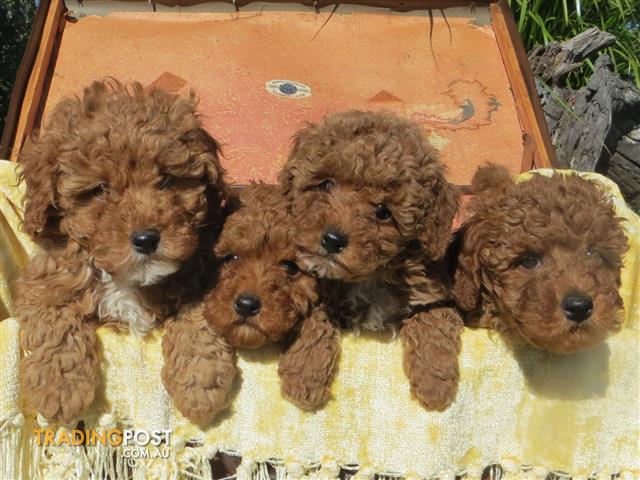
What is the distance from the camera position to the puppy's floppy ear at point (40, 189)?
2566 mm

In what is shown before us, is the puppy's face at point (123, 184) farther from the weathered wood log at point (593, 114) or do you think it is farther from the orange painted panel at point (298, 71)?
the weathered wood log at point (593, 114)

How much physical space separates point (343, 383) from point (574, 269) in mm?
1065

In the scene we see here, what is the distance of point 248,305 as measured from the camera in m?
2.52

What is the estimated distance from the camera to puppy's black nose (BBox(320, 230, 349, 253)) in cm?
245

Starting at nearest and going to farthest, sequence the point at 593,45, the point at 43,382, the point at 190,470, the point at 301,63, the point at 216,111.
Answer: the point at 43,382
the point at 190,470
the point at 216,111
the point at 301,63
the point at 593,45

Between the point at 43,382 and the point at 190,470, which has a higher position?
the point at 43,382

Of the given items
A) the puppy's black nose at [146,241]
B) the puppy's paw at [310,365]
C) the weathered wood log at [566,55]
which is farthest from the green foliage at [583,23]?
the puppy's black nose at [146,241]

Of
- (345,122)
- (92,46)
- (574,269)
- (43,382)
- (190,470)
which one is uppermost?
(345,122)

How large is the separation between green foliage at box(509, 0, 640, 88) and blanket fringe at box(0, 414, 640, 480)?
5.26 m

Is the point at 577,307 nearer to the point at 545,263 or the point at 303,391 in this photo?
the point at 545,263

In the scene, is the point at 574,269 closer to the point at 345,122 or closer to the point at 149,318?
the point at 345,122

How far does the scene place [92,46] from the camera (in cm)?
432

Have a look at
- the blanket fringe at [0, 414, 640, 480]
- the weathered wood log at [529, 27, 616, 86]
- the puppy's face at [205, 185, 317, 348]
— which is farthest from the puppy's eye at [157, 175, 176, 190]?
the weathered wood log at [529, 27, 616, 86]

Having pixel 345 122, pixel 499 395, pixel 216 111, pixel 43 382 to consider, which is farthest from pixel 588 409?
pixel 216 111
